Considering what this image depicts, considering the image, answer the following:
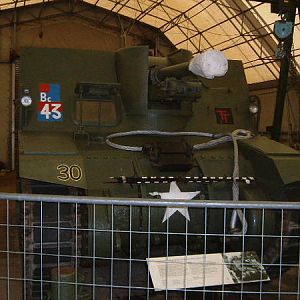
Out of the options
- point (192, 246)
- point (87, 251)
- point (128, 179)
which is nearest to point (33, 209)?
point (87, 251)

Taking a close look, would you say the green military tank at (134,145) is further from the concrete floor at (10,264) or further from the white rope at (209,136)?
the concrete floor at (10,264)

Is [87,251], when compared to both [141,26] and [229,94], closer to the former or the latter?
[229,94]

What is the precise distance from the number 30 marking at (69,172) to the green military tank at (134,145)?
0.05 ft

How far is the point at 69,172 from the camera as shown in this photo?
13.9ft

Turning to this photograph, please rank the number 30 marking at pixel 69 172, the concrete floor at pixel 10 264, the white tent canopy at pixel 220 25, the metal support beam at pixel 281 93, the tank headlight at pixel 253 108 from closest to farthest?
the number 30 marking at pixel 69 172, the concrete floor at pixel 10 264, the tank headlight at pixel 253 108, the metal support beam at pixel 281 93, the white tent canopy at pixel 220 25

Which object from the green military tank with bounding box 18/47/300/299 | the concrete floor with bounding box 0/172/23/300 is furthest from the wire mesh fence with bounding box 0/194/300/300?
the concrete floor with bounding box 0/172/23/300

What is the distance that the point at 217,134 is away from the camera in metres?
5.32

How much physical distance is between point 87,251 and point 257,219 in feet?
5.06

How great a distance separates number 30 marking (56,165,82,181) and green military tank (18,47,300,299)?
14mm

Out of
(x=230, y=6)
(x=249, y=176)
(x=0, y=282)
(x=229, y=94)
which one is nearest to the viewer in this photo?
(x=249, y=176)

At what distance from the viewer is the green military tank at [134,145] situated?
427cm

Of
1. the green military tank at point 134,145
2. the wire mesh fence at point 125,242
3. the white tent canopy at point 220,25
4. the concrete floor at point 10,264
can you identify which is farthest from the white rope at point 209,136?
the white tent canopy at point 220,25

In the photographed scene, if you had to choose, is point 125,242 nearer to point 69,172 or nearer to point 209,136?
point 69,172

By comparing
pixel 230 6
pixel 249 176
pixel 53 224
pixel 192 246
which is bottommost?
pixel 192 246
